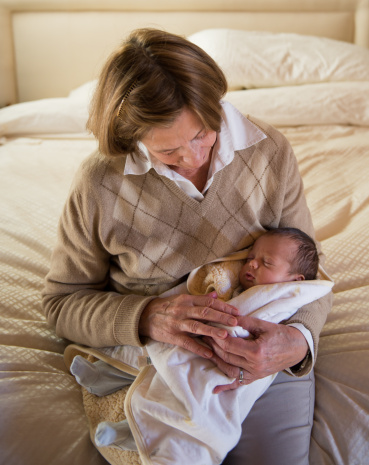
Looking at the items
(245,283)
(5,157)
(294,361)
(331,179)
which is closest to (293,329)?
(294,361)

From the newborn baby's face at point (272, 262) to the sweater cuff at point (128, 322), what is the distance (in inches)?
9.8

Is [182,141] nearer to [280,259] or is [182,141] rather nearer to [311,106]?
[280,259]

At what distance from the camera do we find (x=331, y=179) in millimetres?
1908

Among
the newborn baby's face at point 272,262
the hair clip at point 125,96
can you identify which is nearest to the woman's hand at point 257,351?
the newborn baby's face at point 272,262

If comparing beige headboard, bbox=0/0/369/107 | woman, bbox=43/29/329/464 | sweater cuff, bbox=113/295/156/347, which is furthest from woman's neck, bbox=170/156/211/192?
beige headboard, bbox=0/0/369/107

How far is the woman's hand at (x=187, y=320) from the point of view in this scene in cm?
101

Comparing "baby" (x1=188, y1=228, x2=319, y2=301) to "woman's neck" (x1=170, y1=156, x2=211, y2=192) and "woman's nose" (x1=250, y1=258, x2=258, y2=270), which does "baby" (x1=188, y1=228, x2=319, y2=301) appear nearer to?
"woman's nose" (x1=250, y1=258, x2=258, y2=270)

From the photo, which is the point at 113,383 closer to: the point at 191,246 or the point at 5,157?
the point at 191,246

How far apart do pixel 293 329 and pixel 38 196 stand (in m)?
1.20

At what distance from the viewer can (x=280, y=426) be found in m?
Result: 1.02

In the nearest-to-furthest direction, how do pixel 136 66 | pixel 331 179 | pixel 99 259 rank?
pixel 136 66
pixel 99 259
pixel 331 179

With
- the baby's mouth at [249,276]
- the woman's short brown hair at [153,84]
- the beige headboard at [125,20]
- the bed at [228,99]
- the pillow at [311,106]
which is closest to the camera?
the woman's short brown hair at [153,84]

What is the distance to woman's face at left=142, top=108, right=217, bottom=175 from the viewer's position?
38.8 inches

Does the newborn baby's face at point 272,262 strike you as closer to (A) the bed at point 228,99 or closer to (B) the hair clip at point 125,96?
(A) the bed at point 228,99
